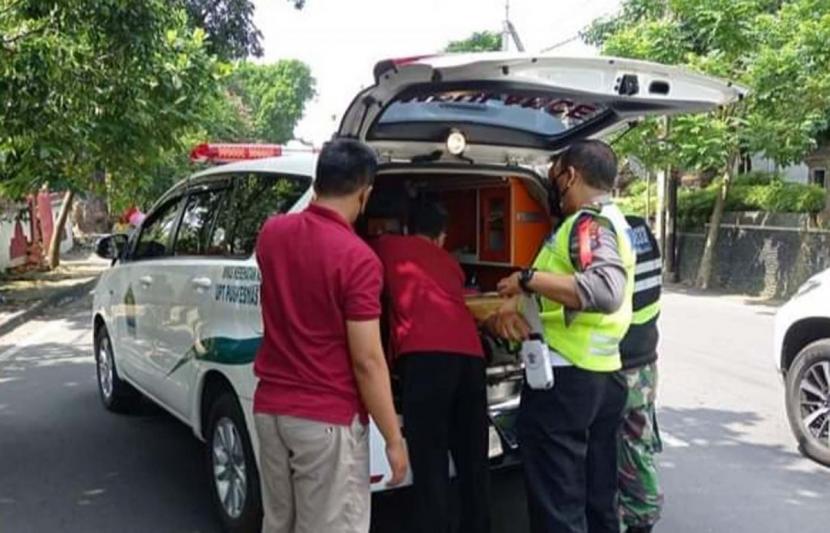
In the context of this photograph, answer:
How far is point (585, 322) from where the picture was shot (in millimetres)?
3117

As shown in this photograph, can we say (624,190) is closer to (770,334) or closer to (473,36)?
(770,334)

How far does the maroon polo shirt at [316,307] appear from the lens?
101 inches

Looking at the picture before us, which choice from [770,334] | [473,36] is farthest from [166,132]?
[473,36]

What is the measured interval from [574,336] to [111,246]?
14.0 feet

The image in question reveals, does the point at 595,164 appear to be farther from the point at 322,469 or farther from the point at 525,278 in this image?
the point at 322,469

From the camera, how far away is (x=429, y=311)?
3.45m

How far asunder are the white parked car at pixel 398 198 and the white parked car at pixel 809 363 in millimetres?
1874

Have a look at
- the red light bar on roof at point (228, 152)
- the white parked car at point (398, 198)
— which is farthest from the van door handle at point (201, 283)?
the red light bar on roof at point (228, 152)

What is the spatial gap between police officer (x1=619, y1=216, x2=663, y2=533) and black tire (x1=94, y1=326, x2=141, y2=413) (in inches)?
154

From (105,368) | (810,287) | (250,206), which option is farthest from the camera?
Answer: (105,368)

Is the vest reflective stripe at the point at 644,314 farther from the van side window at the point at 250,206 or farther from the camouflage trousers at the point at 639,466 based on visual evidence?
the van side window at the point at 250,206

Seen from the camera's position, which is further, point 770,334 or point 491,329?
point 770,334

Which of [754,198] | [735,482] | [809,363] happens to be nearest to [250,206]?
[735,482]

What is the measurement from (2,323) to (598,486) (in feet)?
33.3
